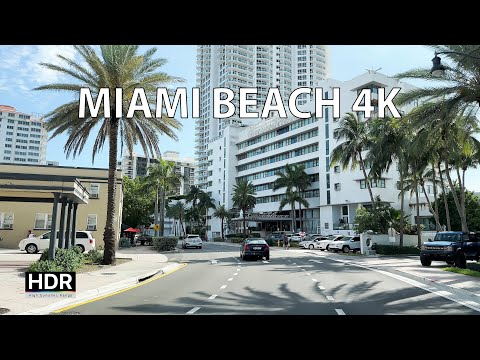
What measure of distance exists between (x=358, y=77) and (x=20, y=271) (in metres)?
61.2

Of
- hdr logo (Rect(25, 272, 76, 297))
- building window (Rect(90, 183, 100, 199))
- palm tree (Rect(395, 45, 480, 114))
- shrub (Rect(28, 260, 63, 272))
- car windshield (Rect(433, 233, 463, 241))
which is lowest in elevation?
hdr logo (Rect(25, 272, 76, 297))

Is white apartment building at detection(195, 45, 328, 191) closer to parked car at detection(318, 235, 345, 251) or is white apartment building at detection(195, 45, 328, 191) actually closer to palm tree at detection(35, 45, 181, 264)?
parked car at detection(318, 235, 345, 251)

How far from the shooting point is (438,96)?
18922 mm

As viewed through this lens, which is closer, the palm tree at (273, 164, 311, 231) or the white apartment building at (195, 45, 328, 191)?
the palm tree at (273, 164, 311, 231)

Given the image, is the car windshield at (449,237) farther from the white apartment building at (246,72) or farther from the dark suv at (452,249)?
the white apartment building at (246,72)

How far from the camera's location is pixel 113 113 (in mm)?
21625

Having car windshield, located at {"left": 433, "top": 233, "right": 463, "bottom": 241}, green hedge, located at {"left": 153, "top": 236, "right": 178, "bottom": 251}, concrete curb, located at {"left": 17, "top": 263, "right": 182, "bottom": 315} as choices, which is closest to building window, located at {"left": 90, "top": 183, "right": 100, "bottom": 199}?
green hedge, located at {"left": 153, "top": 236, "right": 178, "bottom": 251}

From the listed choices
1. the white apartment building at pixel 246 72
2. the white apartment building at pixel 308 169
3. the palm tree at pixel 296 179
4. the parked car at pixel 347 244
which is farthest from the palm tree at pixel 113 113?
the white apartment building at pixel 246 72

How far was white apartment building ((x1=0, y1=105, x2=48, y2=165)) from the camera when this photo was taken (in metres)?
120

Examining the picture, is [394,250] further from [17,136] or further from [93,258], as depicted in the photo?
[17,136]

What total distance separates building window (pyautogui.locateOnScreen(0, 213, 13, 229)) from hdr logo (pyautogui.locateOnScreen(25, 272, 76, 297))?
25.6 metres

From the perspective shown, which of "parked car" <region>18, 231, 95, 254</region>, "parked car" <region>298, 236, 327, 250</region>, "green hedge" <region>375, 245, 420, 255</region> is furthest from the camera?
"parked car" <region>298, 236, 327, 250</region>

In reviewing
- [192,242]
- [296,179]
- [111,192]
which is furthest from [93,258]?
[296,179]
